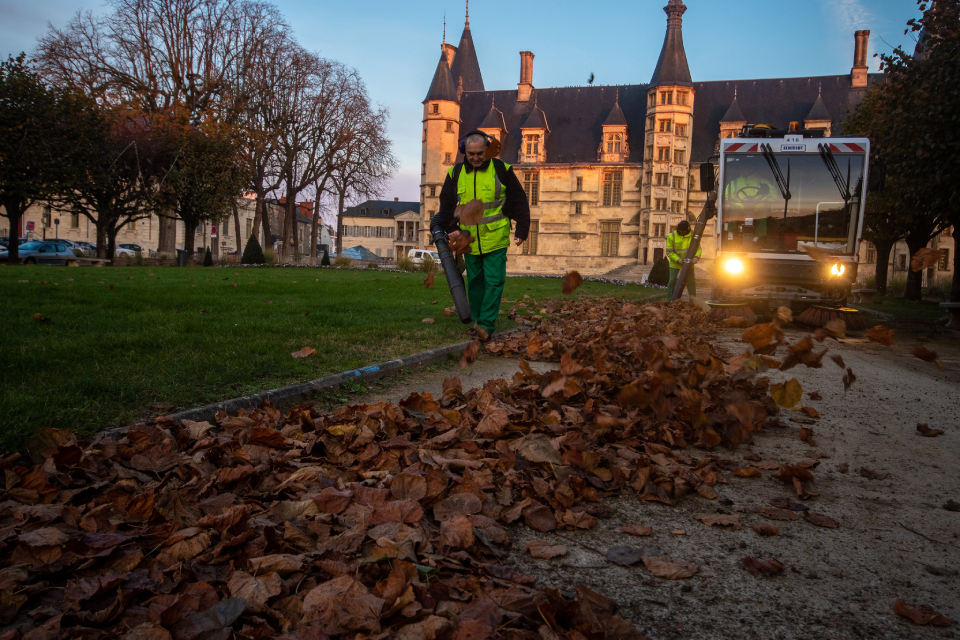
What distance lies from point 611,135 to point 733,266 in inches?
1884

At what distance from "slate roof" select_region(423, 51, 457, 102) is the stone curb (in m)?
56.3

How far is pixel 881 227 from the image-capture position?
27.7 m

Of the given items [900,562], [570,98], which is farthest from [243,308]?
[570,98]

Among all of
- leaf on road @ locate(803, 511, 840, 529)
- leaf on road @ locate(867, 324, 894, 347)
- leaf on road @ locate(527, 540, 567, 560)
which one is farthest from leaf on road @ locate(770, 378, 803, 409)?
leaf on road @ locate(527, 540, 567, 560)

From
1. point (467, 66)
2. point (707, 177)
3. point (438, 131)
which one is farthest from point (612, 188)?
point (707, 177)

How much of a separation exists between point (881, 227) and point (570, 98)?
124 feet

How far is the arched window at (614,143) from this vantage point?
2245 inches

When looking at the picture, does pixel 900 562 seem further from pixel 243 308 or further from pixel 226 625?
pixel 243 308

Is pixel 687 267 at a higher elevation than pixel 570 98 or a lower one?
lower

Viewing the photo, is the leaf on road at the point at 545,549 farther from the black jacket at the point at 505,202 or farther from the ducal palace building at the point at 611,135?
the ducal palace building at the point at 611,135

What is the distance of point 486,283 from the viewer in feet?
23.9

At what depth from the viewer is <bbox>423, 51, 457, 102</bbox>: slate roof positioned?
5906cm

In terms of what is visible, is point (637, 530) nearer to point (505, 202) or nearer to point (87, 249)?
point (505, 202)

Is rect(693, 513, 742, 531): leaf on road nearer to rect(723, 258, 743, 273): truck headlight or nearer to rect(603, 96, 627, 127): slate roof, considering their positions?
rect(723, 258, 743, 273): truck headlight
